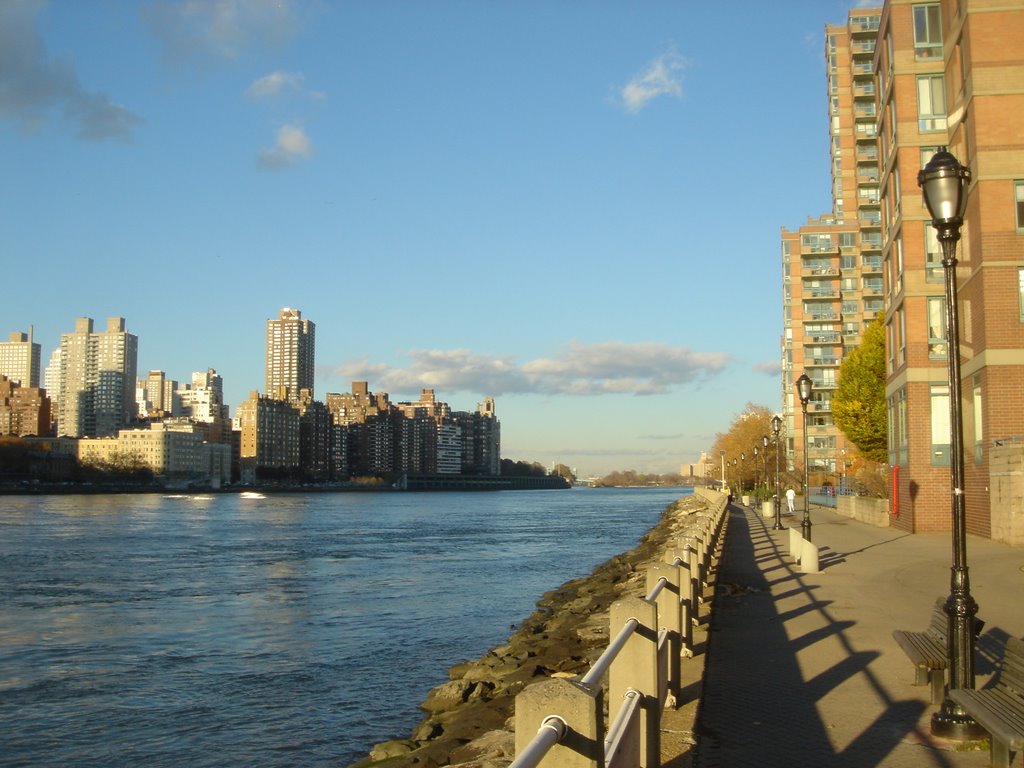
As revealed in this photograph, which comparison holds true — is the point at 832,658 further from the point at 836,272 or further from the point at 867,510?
the point at 836,272

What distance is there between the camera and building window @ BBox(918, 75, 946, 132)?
1329 inches

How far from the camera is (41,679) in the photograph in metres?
18.6

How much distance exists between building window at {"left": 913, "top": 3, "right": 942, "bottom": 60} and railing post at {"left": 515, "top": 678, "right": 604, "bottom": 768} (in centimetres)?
3483

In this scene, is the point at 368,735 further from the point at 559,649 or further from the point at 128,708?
the point at 128,708

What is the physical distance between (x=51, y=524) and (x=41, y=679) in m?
61.0

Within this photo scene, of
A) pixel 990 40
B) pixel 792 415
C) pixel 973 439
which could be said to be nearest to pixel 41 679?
pixel 973 439

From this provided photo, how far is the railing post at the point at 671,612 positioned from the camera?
9219 mm

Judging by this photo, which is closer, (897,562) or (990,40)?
(897,562)

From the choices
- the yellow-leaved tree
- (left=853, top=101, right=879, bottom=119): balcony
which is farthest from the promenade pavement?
(left=853, top=101, right=879, bottom=119): balcony

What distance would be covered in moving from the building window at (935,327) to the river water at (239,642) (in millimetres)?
14538

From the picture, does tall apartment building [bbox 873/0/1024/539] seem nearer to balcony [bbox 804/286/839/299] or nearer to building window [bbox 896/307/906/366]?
building window [bbox 896/307/906/366]

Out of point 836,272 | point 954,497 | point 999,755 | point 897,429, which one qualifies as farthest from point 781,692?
point 836,272

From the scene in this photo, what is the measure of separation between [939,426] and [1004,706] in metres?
27.9

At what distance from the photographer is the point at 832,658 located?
11.8 metres
